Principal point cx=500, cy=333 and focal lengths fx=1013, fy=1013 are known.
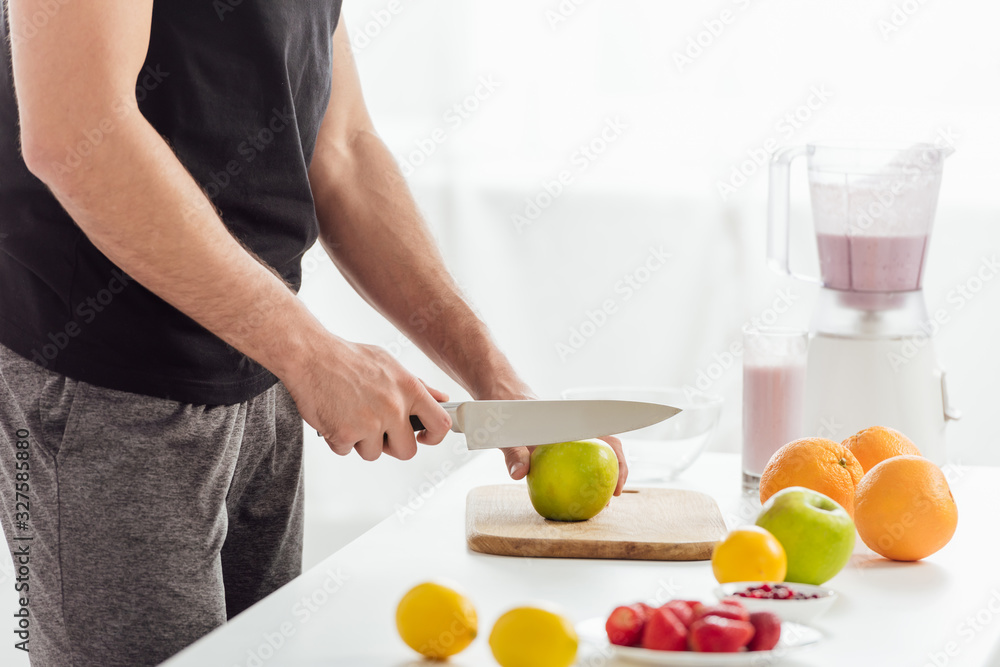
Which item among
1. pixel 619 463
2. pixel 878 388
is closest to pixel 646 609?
pixel 619 463

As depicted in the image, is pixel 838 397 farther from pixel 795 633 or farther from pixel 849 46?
pixel 849 46

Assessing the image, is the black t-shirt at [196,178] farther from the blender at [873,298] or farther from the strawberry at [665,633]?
the blender at [873,298]

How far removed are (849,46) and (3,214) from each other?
1786mm

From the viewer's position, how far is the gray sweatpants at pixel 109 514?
0.95 meters

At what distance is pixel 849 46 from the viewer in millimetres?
2174

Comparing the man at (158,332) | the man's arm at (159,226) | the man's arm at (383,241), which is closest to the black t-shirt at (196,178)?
the man at (158,332)

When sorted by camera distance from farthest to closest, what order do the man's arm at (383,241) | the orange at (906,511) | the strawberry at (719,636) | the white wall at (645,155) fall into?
the white wall at (645,155) < the man's arm at (383,241) < the orange at (906,511) < the strawberry at (719,636)

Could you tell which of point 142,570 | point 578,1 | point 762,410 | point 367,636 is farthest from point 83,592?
point 578,1

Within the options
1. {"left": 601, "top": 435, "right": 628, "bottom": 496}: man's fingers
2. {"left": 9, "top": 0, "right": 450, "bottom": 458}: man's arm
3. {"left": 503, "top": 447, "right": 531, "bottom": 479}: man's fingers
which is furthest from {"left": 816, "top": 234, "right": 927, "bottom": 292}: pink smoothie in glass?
{"left": 9, "top": 0, "right": 450, "bottom": 458}: man's arm

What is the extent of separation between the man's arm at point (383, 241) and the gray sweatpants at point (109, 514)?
0.29m

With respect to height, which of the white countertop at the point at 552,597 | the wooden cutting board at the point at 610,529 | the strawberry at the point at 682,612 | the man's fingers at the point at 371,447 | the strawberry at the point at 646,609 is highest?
the man's fingers at the point at 371,447

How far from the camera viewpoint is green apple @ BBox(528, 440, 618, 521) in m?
0.99

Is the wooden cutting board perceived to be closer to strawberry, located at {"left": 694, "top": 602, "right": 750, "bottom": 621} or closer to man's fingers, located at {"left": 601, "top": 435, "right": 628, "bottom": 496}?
man's fingers, located at {"left": 601, "top": 435, "right": 628, "bottom": 496}

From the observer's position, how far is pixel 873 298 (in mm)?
1240
